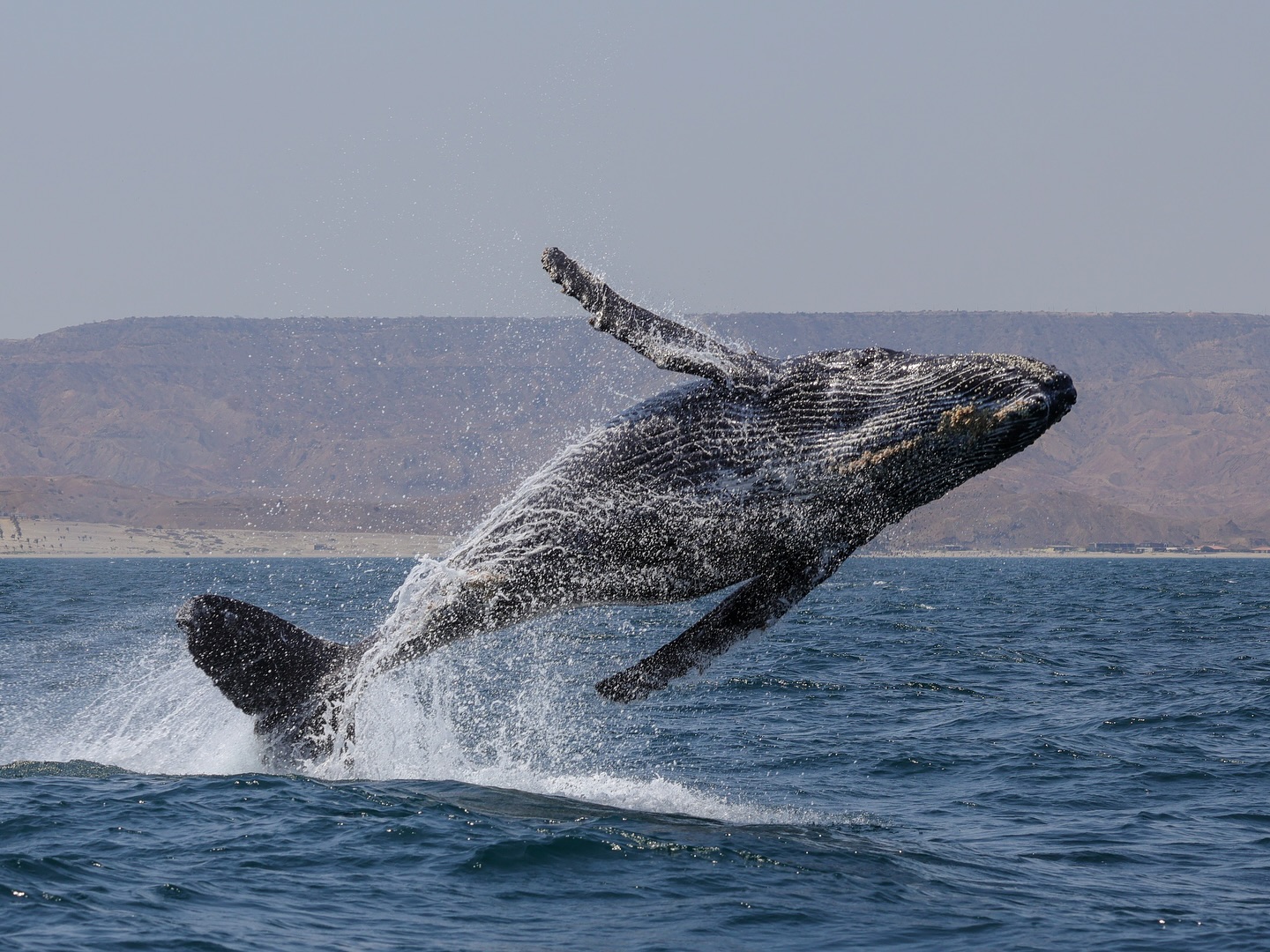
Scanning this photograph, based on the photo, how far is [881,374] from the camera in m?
12.4

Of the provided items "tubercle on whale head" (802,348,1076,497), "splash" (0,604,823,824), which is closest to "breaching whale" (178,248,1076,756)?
"tubercle on whale head" (802,348,1076,497)

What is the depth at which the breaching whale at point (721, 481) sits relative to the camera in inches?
474

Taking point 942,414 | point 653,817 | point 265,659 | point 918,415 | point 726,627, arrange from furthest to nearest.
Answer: point 653,817 → point 265,659 → point 726,627 → point 918,415 → point 942,414

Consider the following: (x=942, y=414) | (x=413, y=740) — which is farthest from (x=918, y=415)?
(x=413, y=740)

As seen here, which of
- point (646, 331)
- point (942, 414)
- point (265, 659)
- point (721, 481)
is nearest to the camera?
point (942, 414)

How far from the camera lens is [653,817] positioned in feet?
46.1

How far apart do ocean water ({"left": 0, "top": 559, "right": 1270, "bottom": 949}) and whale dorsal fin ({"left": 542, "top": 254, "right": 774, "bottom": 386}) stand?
2826mm

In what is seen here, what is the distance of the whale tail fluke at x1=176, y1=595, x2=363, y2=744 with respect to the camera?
13.8m

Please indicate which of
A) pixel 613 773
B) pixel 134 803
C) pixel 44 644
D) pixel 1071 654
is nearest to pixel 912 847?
pixel 613 773

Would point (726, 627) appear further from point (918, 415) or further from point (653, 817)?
point (918, 415)

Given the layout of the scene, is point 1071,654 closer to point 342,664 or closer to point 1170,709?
point 1170,709

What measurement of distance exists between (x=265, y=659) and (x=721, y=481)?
15.4 ft

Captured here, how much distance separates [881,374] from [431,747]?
753cm

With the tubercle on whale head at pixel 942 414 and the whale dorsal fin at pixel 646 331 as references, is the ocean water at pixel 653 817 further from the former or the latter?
the whale dorsal fin at pixel 646 331
